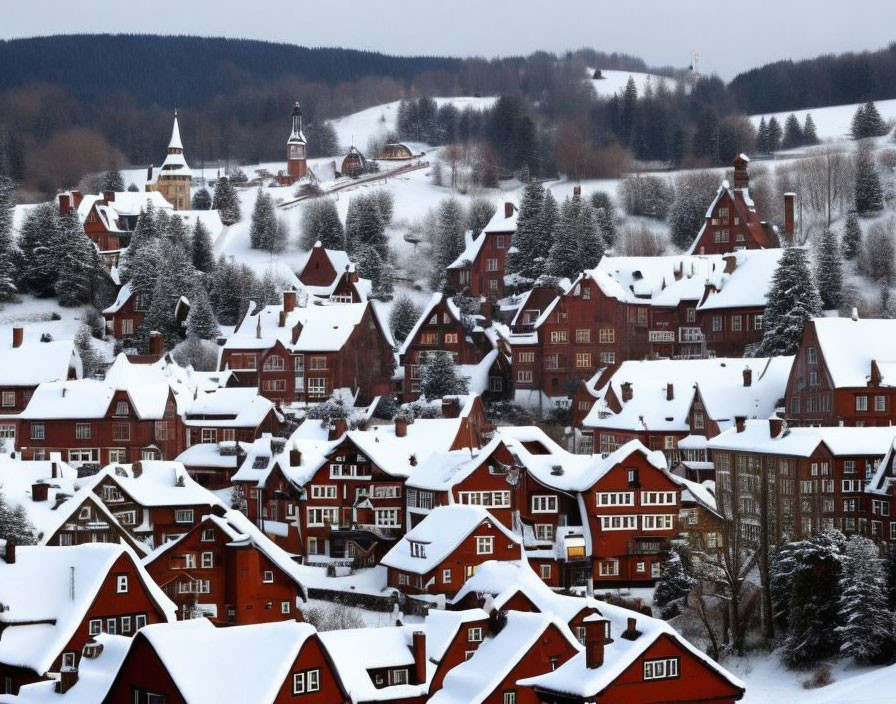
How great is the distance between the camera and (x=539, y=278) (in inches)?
3688

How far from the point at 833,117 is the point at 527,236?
199 feet

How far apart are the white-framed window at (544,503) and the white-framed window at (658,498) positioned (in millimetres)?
3676

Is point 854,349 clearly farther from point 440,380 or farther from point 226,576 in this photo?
point 226,576

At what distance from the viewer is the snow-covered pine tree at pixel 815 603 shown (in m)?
54.2

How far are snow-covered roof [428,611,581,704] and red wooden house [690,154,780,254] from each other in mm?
52907

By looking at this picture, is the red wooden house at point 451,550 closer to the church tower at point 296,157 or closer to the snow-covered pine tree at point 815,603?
the snow-covered pine tree at point 815,603

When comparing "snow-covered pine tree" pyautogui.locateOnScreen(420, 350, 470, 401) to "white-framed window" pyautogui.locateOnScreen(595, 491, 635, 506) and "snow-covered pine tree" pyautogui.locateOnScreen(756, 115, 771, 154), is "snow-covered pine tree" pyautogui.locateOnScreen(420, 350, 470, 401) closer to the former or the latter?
"white-framed window" pyautogui.locateOnScreen(595, 491, 635, 506)

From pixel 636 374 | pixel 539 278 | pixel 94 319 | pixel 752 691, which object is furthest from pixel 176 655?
pixel 94 319

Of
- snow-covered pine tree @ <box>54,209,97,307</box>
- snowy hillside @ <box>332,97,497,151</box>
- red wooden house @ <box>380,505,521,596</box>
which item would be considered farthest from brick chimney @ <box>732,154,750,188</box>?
snowy hillside @ <box>332,97,497,151</box>

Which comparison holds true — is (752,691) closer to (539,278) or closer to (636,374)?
(636,374)

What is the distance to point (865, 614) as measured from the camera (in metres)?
53.4

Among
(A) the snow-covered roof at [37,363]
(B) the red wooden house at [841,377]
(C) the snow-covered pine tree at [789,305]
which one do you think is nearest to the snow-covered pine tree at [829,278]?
(C) the snow-covered pine tree at [789,305]

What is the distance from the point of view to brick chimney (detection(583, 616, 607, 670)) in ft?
134

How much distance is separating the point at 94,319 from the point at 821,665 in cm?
5877
